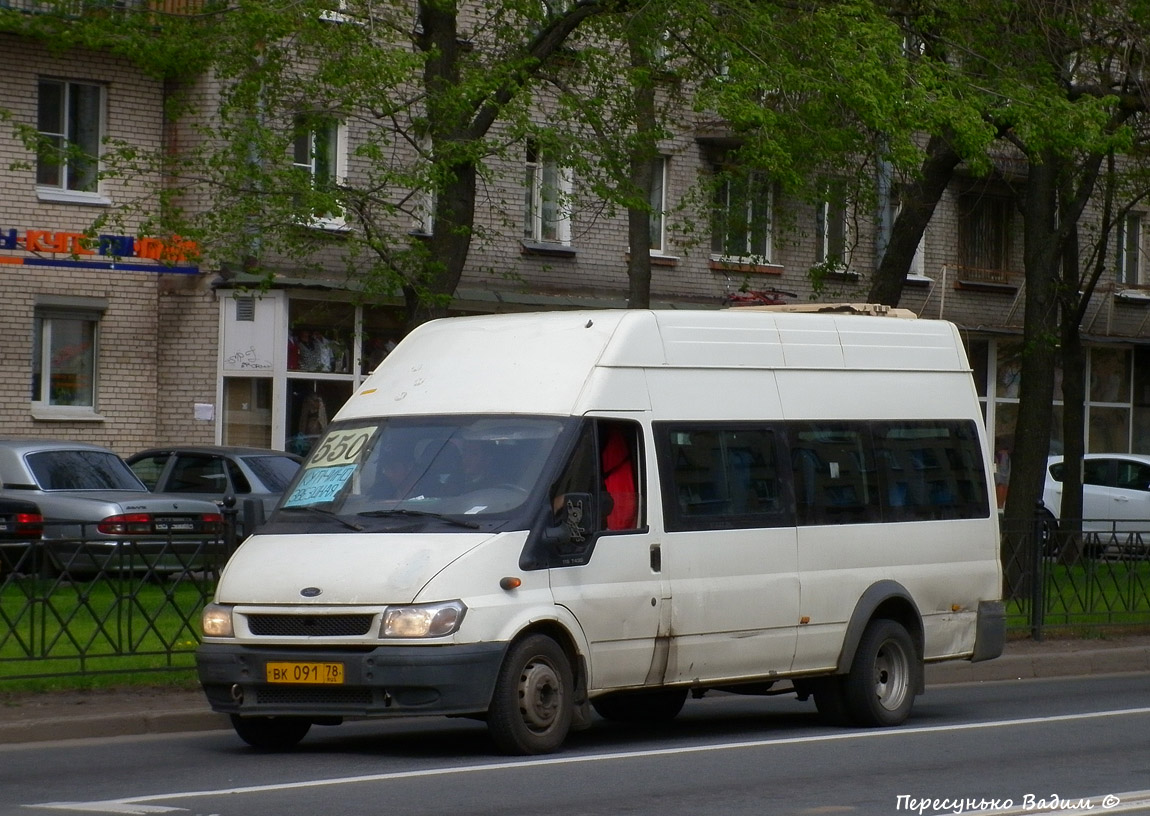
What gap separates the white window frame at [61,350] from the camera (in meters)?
26.8

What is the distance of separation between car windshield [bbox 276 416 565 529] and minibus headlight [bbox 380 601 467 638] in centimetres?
50

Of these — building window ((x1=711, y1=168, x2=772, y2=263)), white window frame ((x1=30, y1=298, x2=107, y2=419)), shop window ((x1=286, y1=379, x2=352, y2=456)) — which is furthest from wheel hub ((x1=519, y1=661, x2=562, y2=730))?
shop window ((x1=286, y1=379, x2=352, y2=456))

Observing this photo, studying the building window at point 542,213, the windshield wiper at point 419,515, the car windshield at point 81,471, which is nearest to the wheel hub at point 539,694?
the windshield wiper at point 419,515

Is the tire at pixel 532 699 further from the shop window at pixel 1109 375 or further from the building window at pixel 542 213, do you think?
the shop window at pixel 1109 375

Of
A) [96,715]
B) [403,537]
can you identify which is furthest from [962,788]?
[96,715]

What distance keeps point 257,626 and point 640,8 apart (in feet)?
29.0

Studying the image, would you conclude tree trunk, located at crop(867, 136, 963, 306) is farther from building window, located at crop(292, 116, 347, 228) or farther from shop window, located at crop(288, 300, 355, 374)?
shop window, located at crop(288, 300, 355, 374)

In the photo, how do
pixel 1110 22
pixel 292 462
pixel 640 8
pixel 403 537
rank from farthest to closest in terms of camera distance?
pixel 292 462, pixel 1110 22, pixel 640 8, pixel 403 537

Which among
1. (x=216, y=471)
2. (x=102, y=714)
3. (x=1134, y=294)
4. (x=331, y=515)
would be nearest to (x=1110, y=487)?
(x=1134, y=294)

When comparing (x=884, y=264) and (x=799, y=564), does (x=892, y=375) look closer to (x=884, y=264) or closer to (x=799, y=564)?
(x=799, y=564)

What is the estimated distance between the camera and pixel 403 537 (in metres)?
9.72

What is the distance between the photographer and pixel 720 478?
11047 mm

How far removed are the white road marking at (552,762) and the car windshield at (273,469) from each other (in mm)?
10778

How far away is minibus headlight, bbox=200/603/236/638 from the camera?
32.8ft
